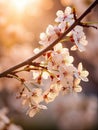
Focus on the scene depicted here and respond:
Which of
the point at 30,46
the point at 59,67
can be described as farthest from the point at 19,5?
the point at 59,67

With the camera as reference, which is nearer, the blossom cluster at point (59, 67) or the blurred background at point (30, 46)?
the blossom cluster at point (59, 67)

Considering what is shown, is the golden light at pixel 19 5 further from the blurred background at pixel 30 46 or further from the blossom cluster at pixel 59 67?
the blossom cluster at pixel 59 67

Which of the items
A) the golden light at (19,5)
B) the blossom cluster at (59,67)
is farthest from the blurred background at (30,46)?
the blossom cluster at (59,67)

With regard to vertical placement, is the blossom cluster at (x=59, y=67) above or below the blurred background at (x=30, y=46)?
below

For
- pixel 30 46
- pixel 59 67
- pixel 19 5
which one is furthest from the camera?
pixel 30 46

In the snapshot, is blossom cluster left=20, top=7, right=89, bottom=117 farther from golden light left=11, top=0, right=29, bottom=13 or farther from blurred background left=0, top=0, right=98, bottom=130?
golden light left=11, top=0, right=29, bottom=13

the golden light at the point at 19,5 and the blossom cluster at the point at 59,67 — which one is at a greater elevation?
the golden light at the point at 19,5

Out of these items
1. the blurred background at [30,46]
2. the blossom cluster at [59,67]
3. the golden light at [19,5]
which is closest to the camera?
the blossom cluster at [59,67]

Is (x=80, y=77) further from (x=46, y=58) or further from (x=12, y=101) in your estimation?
(x=12, y=101)

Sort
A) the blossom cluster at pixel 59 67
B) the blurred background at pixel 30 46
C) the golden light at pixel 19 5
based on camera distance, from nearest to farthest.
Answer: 1. the blossom cluster at pixel 59 67
2. the blurred background at pixel 30 46
3. the golden light at pixel 19 5

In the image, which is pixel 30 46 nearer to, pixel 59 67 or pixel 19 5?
pixel 19 5

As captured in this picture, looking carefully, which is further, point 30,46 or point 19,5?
point 30,46
